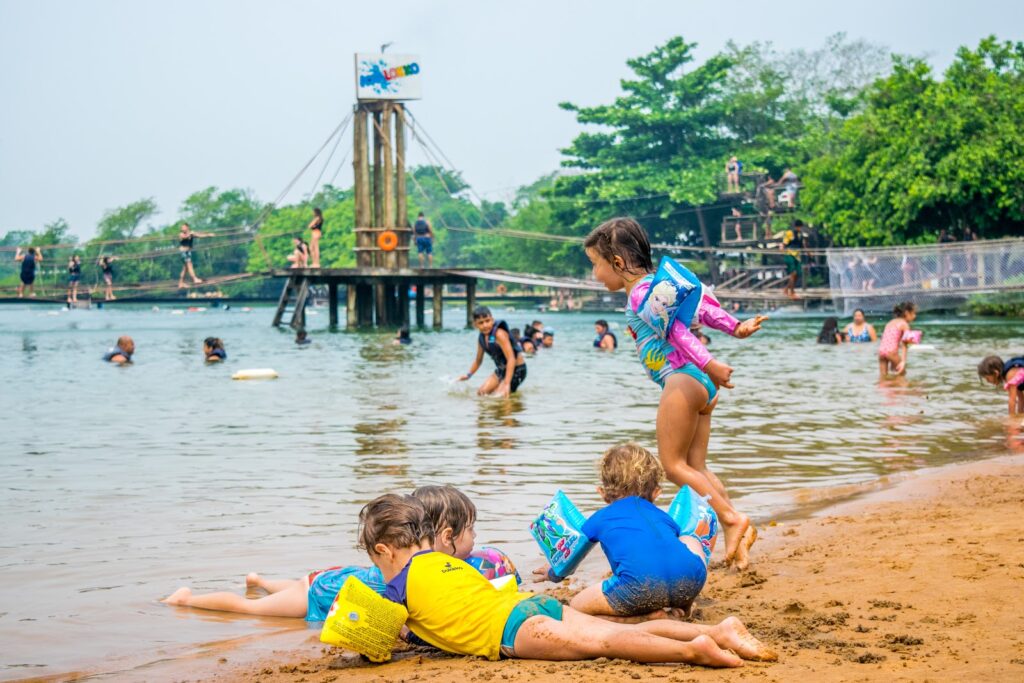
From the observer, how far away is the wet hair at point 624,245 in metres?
6.20

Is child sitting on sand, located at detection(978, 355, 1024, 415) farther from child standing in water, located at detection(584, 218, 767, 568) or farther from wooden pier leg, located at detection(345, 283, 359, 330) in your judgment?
wooden pier leg, located at detection(345, 283, 359, 330)

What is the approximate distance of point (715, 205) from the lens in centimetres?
6172

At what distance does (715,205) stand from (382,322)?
2512 centimetres

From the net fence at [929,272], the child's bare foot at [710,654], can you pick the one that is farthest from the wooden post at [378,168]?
the child's bare foot at [710,654]

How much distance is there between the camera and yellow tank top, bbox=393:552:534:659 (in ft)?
15.6

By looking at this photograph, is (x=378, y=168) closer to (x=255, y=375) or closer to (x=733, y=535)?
(x=255, y=375)

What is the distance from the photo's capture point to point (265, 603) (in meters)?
5.89

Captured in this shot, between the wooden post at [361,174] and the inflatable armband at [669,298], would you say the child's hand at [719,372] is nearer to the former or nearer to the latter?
the inflatable armband at [669,298]

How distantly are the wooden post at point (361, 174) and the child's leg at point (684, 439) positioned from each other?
3434 cm

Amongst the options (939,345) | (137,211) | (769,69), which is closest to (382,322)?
(939,345)

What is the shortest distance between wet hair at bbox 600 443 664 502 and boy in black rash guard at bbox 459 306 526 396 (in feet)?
33.7

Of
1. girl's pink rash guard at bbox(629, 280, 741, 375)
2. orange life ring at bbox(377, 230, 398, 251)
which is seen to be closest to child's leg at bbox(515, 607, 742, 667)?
Result: girl's pink rash guard at bbox(629, 280, 741, 375)

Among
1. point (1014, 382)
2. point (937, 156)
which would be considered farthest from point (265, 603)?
point (937, 156)

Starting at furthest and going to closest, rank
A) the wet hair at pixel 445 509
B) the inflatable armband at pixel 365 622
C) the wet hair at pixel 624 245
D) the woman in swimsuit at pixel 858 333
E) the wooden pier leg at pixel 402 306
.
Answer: the wooden pier leg at pixel 402 306
the woman in swimsuit at pixel 858 333
the wet hair at pixel 624 245
the wet hair at pixel 445 509
the inflatable armband at pixel 365 622
